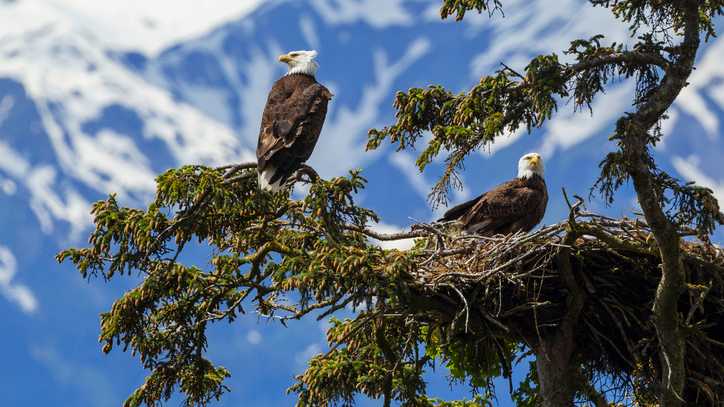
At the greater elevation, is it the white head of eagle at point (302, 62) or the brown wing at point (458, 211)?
the white head of eagle at point (302, 62)

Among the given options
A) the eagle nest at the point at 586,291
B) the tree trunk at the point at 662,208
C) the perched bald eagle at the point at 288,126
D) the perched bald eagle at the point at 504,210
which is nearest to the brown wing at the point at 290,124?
the perched bald eagle at the point at 288,126

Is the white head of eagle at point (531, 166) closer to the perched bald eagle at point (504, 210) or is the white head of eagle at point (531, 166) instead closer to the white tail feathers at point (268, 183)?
the perched bald eagle at point (504, 210)

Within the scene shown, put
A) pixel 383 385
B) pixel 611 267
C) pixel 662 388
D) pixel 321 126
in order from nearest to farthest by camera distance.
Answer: pixel 662 388
pixel 611 267
pixel 383 385
pixel 321 126

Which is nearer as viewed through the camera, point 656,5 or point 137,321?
point 656,5

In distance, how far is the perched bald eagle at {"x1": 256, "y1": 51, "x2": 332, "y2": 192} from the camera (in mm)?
8766

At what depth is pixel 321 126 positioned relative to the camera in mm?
9688

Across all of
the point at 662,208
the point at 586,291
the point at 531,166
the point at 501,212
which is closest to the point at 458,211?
the point at 501,212

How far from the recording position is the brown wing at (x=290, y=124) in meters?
8.85

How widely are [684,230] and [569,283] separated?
4.01 ft

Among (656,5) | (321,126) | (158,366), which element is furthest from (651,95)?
(158,366)

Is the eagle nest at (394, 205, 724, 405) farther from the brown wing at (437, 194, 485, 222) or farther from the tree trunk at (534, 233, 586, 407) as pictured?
the brown wing at (437, 194, 485, 222)

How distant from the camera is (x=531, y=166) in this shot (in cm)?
1094

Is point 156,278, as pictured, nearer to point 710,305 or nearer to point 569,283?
point 569,283

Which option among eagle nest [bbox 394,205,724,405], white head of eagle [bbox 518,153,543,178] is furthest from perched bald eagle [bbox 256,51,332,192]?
white head of eagle [bbox 518,153,543,178]
